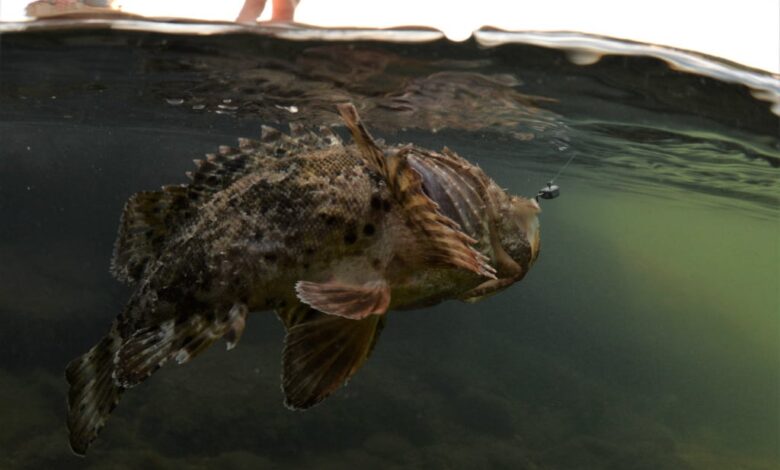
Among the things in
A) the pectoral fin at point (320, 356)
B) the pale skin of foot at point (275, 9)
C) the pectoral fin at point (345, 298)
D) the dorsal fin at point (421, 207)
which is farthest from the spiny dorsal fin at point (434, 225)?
the pale skin of foot at point (275, 9)

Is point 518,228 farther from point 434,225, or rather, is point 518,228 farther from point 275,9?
point 275,9

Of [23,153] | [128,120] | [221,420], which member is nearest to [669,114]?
[221,420]

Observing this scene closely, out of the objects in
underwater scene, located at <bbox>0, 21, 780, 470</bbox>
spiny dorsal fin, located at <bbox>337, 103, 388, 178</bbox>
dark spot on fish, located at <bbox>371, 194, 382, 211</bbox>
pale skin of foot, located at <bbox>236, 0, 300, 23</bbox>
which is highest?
pale skin of foot, located at <bbox>236, 0, 300, 23</bbox>

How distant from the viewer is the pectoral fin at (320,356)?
3.00 m

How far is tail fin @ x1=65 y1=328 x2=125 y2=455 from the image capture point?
10.9 feet

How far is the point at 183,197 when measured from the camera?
372 centimetres

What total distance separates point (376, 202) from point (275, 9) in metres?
6.45

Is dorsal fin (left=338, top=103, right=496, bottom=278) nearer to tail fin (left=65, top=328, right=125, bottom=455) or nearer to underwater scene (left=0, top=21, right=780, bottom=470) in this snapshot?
underwater scene (left=0, top=21, right=780, bottom=470)

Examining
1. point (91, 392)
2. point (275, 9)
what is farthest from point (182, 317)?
point (275, 9)

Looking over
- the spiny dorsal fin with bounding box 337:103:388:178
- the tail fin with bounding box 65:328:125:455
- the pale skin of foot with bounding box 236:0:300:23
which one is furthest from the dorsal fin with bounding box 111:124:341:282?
the pale skin of foot with bounding box 236:0:300:23

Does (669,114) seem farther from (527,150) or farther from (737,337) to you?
(737,337)

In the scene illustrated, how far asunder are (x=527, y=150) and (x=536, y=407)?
961 cm

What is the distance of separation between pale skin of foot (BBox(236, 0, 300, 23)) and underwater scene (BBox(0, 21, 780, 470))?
0.80 metres

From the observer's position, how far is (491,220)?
350 centimetres
